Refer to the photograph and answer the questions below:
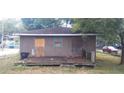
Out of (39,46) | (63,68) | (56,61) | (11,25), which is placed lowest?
(63,68)

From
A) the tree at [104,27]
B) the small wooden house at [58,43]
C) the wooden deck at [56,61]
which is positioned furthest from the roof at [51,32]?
the wooden deck at [56,61]

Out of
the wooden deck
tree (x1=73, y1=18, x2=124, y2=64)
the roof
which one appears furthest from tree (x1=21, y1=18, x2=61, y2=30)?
the wooden deck

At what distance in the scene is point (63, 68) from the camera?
5133 millimetres

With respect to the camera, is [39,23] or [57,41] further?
[57,41]

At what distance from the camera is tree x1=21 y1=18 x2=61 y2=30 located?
16.4 ft

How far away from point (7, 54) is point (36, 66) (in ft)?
1.58

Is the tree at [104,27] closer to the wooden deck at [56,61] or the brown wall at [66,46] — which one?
the brown wall at [66,46]

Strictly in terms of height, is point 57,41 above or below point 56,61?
above

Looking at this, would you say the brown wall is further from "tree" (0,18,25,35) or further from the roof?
"tree" (0,18,25,35)

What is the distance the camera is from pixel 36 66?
5141mm

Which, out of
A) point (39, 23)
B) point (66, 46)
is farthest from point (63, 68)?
point (39, 23)

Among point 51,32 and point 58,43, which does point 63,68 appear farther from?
point 51,32

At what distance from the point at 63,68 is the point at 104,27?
2.93 ft
